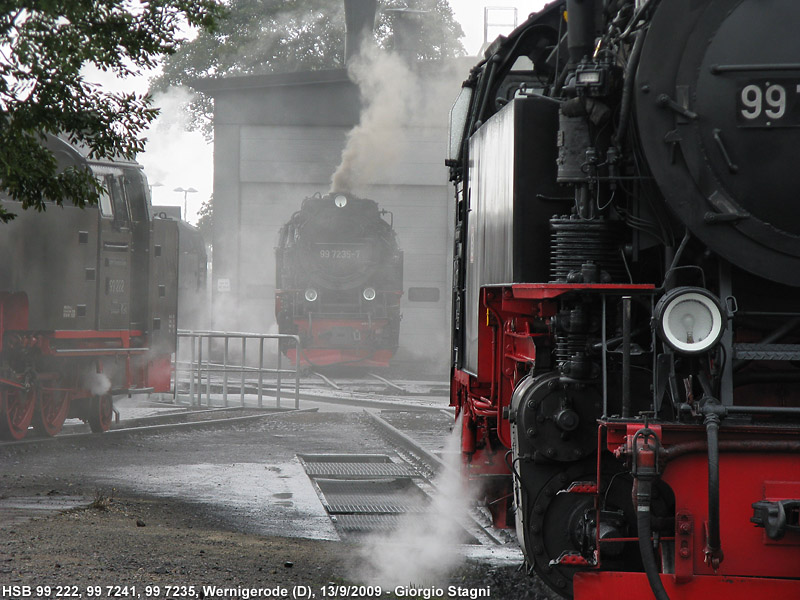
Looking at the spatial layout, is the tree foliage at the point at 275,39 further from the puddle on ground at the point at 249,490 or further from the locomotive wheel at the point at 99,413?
the puddle on ground at the point at 249,490

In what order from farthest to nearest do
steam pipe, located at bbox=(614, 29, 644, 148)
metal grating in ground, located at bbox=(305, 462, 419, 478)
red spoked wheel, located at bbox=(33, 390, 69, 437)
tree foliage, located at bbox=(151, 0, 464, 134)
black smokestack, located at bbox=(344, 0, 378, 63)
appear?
1. tree foliage, located at bbox=(151, 0, 464, 134)
2. black smokestack, located at bbox=(344, 0, 378, 63)
3. red spoked wheel, located at bbox=(33, 390, 69, 437)
4. metal grating in ground, located at bbox=(305, 462, 419, 478)
5. steam pipe, located at bbox=(614, 29, 644, 148)

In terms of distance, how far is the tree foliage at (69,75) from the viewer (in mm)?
6125

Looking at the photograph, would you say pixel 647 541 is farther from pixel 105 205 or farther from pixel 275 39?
pixel 275 39

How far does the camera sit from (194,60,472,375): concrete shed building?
29469 millimetres

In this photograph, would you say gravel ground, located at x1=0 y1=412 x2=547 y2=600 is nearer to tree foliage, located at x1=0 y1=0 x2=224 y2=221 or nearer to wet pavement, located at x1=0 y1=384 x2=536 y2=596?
wet pavement, located at x1=0 y1=384 x2=536 y2=596

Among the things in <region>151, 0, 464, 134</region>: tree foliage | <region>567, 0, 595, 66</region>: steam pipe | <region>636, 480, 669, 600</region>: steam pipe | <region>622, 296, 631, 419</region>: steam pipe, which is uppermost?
<region>151, 0, 464, 134</region>: tree foliage

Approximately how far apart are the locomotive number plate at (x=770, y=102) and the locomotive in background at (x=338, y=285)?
17905mm

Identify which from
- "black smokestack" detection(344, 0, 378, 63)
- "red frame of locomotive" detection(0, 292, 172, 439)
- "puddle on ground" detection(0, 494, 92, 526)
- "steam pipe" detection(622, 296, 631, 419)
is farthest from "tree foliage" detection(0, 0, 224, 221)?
"black smokestack" detection(344, 0, 378, 63)

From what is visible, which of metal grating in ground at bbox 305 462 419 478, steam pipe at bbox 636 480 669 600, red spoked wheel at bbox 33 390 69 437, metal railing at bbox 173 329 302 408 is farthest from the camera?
metal railing at bbox 173 329 302 408

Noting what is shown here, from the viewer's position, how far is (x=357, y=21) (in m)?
28.6

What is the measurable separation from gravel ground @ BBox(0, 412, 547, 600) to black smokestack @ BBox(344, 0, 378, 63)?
58.1 feet

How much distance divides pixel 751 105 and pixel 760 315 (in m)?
0.82

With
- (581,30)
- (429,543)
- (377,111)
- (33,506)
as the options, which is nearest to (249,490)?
(33,506)

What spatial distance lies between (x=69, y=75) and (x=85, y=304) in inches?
253
